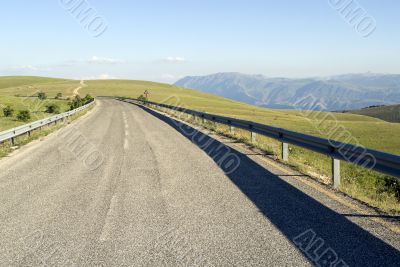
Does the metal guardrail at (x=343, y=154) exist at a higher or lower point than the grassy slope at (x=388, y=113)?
higher

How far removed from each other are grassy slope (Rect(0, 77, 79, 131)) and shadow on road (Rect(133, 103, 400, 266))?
19.0 metres

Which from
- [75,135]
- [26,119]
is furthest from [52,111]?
[75,135]

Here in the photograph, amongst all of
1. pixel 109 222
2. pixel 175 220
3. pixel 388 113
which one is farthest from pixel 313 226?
pixel 388 113

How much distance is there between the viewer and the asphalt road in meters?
4.44

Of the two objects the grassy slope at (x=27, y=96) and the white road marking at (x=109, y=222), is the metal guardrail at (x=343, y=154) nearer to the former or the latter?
the white road marking at (x=109, y=222)

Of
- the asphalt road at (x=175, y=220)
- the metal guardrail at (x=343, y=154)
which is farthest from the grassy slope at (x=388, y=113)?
the asphalt road at (x=175, y=220)

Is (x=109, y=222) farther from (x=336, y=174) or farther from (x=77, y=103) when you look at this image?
A: (x=77, y=103)

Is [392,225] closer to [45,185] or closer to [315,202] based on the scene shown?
[315,202]

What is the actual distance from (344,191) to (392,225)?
2047 mm

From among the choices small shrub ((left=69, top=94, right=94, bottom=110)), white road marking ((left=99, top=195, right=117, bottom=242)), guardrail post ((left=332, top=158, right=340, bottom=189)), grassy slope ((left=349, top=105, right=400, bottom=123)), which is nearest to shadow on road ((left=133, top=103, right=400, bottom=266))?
guardrail post ((left=332, top=158, right=340, bottom=189))

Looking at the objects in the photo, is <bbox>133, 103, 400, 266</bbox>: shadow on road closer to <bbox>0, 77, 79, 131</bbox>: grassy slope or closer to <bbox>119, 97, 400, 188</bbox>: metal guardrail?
<bbox>119, 97, 400, 188</bbox>: metal guardrail

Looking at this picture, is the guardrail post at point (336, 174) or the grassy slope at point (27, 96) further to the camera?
the grassy slope at point (27, 96)

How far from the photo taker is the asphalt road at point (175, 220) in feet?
14.6

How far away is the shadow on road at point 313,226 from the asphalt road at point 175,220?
0.01 meters
